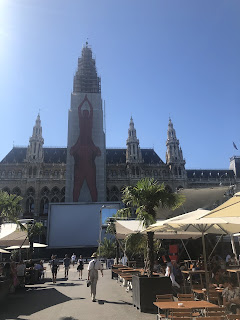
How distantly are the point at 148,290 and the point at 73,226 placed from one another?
33.3m

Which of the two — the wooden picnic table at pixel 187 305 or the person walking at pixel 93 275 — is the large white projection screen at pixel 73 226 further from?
the wooden picnic table at pixel 187 305

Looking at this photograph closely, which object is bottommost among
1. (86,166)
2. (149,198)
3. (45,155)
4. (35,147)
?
(149,198)

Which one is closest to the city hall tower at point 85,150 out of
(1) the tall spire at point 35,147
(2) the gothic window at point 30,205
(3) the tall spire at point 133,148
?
(3) the tall spire at point 133,148

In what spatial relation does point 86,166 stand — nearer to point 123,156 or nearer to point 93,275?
point 123,156

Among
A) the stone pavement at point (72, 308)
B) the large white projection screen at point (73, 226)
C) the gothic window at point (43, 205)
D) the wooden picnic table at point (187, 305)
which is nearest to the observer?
the wooden picnic table at point (187, 305)

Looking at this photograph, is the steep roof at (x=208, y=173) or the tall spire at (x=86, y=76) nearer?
the tall spire at (x=86, y=76)

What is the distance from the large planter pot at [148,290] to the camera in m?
8.69

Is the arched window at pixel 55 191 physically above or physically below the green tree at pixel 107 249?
above

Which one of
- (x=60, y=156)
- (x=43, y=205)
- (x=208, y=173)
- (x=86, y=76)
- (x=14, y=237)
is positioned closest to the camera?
(x=14, y=237)

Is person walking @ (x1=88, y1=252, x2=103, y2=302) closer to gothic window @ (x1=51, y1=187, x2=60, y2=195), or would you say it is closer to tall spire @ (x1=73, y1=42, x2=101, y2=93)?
gothic window @ (x1=51, y1=187, x2=60, y2=195)

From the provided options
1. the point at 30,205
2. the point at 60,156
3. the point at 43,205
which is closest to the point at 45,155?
the point at 60,156

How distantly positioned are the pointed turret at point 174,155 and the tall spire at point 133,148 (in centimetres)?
714

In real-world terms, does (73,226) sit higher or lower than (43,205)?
lower

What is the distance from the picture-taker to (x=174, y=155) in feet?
201
